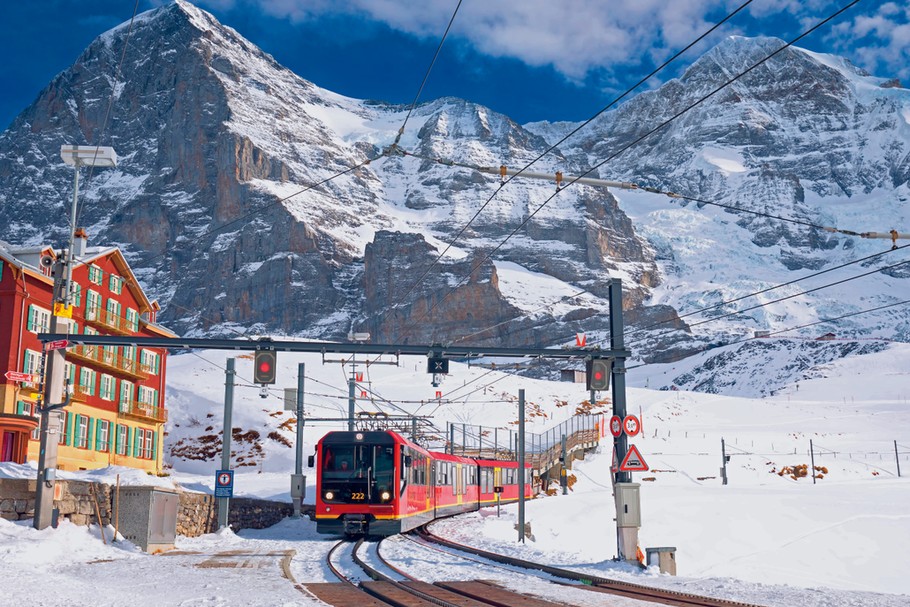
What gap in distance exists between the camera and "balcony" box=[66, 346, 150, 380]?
4916 centimetres

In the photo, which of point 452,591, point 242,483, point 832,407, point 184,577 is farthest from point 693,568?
point 832,407

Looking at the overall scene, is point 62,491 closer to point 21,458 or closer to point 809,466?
point 21,458

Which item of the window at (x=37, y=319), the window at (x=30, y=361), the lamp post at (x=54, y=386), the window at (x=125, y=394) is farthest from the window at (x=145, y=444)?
→ the lamp post at (x=54, y=386)

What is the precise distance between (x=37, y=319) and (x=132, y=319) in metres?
12.4

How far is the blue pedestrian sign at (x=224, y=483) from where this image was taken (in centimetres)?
3241

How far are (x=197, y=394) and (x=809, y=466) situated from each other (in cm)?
5399

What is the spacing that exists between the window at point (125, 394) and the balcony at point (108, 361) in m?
0.52

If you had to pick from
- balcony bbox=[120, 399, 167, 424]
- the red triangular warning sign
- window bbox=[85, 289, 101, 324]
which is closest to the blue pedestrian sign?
the red triangular warning sign

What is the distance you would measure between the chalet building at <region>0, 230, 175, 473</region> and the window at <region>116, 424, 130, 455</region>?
0.06 meters

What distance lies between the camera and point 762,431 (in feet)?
319

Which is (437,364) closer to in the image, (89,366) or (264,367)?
(264,367)

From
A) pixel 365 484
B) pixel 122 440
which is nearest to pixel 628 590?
pixel 365 484

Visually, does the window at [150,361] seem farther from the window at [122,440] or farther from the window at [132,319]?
the window at [122,440]

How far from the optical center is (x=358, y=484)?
31172 mm
